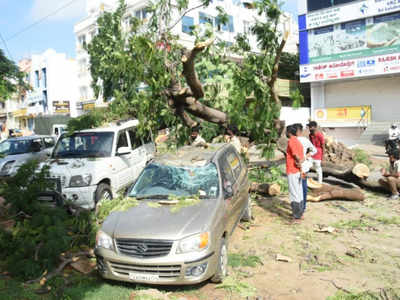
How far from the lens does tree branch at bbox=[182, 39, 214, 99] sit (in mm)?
5219

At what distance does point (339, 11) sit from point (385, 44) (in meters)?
4.23

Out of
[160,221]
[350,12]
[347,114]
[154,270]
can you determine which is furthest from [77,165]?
[350,12]

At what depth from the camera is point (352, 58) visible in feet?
80.5

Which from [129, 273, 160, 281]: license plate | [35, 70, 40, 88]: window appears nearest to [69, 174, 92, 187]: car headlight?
[129, 273, 160, 281]: license plate

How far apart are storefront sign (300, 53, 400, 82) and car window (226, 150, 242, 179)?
2131cm

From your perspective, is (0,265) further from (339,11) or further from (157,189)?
(339,11)

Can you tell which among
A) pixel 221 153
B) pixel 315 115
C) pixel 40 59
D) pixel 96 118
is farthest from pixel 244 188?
pixel 40 59

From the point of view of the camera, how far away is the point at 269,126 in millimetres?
7652

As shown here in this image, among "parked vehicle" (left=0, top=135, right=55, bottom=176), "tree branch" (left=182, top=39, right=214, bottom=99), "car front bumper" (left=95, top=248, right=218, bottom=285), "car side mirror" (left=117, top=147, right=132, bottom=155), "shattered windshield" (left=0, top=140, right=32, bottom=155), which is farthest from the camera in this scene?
"shattered windshield" (left=0, top=140, right=32, bottom=155)

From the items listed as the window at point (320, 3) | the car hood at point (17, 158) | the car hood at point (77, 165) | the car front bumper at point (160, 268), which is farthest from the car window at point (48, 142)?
the window at point (320, 3)

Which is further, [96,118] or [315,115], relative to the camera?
[315,115]

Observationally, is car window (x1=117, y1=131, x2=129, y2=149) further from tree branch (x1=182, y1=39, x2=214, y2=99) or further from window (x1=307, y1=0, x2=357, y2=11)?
window (x1=307, y1=0, x2=357, y2=11)

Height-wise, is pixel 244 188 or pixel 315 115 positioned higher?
pixel 315 115

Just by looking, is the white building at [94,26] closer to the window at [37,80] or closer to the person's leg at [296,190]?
the window at [37,80]
